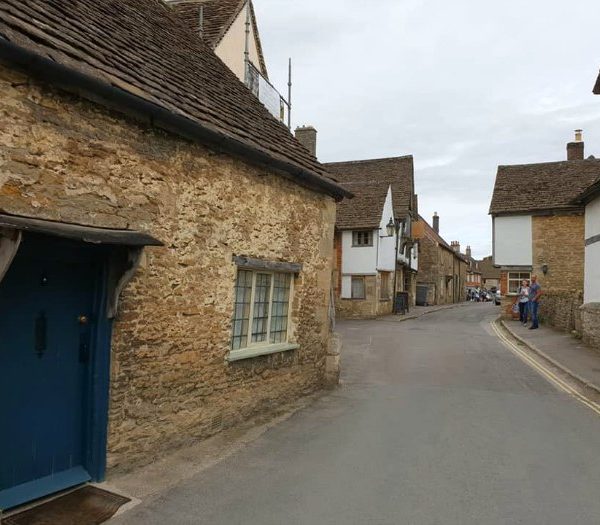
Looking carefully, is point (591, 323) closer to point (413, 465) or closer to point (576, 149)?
point (413, 465)

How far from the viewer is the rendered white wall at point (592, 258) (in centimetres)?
1489

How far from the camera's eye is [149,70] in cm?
641

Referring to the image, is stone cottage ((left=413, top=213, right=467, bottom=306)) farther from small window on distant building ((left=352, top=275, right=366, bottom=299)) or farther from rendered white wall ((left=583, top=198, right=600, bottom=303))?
rendered white wall ((left=583, top=198, right=600, bottom=303))

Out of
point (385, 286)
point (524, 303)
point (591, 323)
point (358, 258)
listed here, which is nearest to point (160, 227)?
point (591, 323)

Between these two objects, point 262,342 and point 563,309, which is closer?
point 262,342

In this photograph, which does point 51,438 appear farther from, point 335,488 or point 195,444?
point 335,488

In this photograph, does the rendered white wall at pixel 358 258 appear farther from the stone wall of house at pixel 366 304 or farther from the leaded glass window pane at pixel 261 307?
the leaded glass window pane at pixel 261 307

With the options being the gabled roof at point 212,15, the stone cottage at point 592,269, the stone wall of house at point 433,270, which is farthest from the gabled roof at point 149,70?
the stone wall of house at point 433,270

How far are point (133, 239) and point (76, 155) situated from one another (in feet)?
3.05

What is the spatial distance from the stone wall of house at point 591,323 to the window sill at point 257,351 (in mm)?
9756

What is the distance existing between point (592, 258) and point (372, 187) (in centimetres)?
1612

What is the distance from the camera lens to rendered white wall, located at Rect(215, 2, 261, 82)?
12750 millimetres

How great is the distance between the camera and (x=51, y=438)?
4754 mm

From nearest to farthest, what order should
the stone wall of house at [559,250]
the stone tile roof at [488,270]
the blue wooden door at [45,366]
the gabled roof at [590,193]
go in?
the blue wooden door at [45,366]
the gabled roof at [590,193]
the stone wall of house at [559,250]
the stone tile roof at [488,270]
